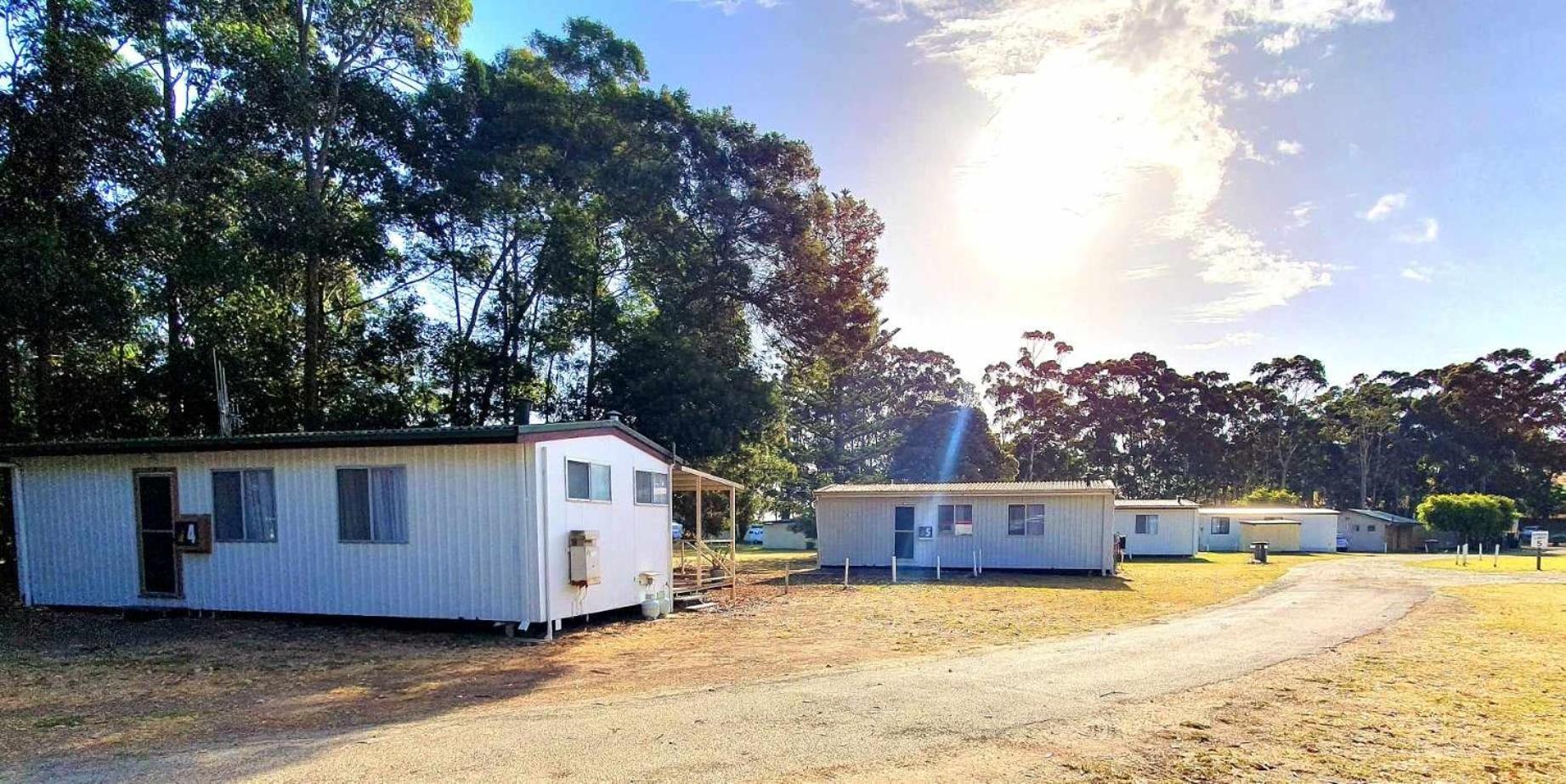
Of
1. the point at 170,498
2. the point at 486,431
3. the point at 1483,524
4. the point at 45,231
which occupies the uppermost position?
the point at 45,231

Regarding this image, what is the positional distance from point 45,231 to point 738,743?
13699 millimetres

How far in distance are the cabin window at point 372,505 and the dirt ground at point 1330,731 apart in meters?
8.06

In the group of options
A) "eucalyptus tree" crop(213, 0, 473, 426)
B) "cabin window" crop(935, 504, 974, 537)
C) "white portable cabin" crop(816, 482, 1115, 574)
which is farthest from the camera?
"cabin window" crop(935, 504, 974, 537)

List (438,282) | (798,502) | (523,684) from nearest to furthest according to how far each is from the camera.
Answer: (523,684) → (438,282) → (798,502)

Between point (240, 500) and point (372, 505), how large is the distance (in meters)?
2.21

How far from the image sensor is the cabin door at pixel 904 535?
870 inches

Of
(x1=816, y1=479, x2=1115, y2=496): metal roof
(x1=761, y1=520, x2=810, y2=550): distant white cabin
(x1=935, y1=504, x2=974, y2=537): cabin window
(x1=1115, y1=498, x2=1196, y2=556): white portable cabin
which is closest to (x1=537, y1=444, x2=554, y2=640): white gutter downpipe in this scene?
(x1=816, y1=479, x2=1115, y2=496): metal roof

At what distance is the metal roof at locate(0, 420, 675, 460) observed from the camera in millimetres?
10031

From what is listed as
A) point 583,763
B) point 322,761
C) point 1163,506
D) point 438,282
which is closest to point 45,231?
point 438,282

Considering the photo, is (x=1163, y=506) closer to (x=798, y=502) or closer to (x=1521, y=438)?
(x=798, y=502)

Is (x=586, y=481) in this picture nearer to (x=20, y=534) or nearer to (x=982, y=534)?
(x=20, y=534)

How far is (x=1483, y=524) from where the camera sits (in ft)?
120

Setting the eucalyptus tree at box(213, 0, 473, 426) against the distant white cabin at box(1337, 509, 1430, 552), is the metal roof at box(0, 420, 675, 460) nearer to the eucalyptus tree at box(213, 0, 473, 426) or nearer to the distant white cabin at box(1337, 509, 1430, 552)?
the eucalyptus tree at box(213, 0, 473, 426)

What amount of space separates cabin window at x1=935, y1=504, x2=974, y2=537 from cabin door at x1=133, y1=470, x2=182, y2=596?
1699cm
